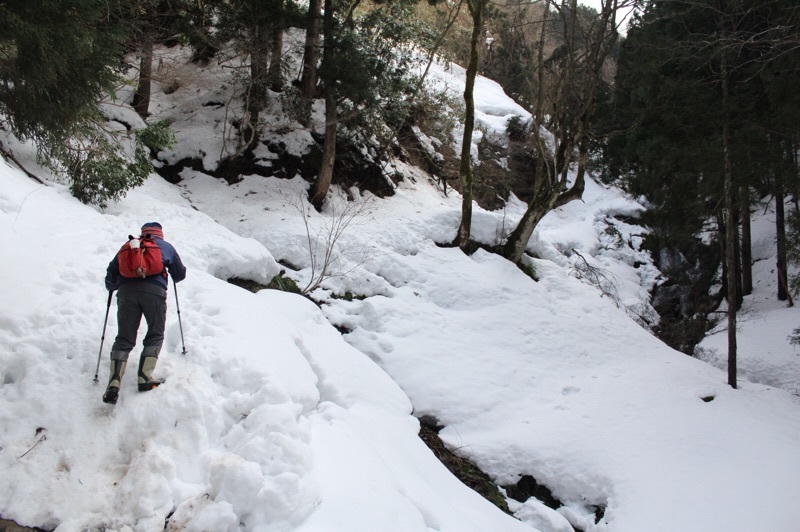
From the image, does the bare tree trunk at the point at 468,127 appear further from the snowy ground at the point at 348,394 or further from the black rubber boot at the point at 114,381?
the black rubber boot at the point at 114,381

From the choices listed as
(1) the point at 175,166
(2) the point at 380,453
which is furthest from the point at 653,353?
(1) the point at 175,166

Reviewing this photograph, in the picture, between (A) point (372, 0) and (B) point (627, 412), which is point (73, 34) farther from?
(A) point (372, 0)

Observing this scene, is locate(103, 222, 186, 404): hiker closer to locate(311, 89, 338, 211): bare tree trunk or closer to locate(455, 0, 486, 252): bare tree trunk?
locate(311, 89, 338, 211): bare tree trunk

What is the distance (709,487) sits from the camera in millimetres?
5797

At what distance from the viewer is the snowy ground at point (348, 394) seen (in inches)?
121

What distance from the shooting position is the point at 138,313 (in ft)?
12.0

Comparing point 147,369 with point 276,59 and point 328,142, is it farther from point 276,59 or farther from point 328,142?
point 276,59

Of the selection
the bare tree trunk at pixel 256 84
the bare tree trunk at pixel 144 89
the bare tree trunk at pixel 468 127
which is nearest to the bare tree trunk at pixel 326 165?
the bare tree trunk at pixel 256 84

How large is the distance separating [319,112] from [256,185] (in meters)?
3.18

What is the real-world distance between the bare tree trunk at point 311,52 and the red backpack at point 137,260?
8.93 meters

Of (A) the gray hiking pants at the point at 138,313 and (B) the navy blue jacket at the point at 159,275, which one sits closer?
(A) the gray hiking pants at the point at 138,313

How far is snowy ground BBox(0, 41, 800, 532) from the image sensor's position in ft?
10.1

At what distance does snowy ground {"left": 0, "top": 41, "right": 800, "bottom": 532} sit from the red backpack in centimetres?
74

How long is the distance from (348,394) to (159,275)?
2.31m
